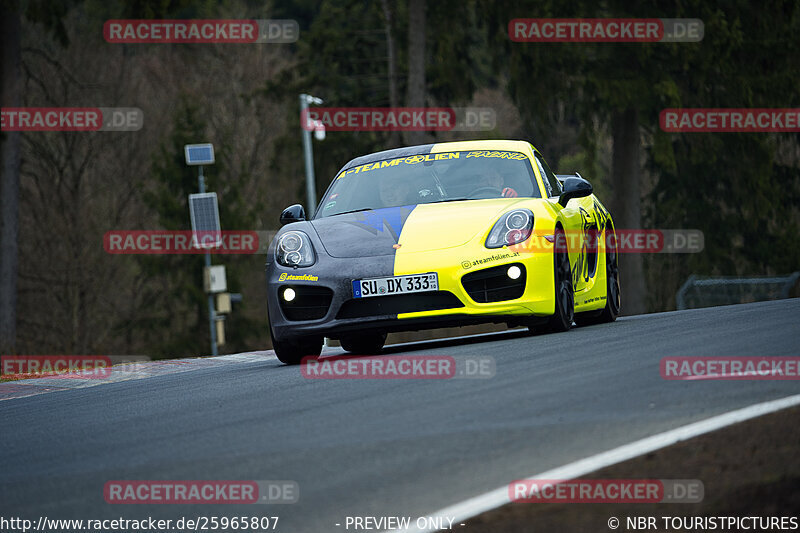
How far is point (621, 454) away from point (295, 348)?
514cm

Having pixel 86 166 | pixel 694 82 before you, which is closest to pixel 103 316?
pixel 86 166

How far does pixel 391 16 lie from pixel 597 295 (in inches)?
1026

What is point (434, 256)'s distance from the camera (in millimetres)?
8727

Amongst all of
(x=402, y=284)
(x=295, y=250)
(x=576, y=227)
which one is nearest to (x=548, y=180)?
(x=576, y=227)

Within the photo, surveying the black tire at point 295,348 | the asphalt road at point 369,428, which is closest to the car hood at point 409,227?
the black tire at point 295,348

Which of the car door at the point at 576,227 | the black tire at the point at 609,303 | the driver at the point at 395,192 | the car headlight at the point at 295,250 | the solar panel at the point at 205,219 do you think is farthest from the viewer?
the solar panel at the point at 205,219

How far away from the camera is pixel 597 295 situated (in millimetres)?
10711


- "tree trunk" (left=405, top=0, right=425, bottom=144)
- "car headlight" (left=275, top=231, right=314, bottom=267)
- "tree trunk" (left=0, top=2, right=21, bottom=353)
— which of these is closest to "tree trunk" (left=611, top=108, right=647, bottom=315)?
"tree trunk" (left=405, top=0, right=425, bottom=144)

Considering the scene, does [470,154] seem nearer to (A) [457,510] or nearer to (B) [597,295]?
(B) [597,295]

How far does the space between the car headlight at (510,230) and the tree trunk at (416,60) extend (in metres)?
22.0

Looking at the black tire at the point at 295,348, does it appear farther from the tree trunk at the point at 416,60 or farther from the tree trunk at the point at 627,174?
the tree trunk at the point at 416,60

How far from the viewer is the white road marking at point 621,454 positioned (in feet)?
13.7

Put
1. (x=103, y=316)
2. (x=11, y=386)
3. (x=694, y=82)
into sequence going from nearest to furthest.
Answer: (x=11, y=386), (x=694, y=82), (x=103, y=316)

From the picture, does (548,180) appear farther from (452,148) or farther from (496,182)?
(452,148)
